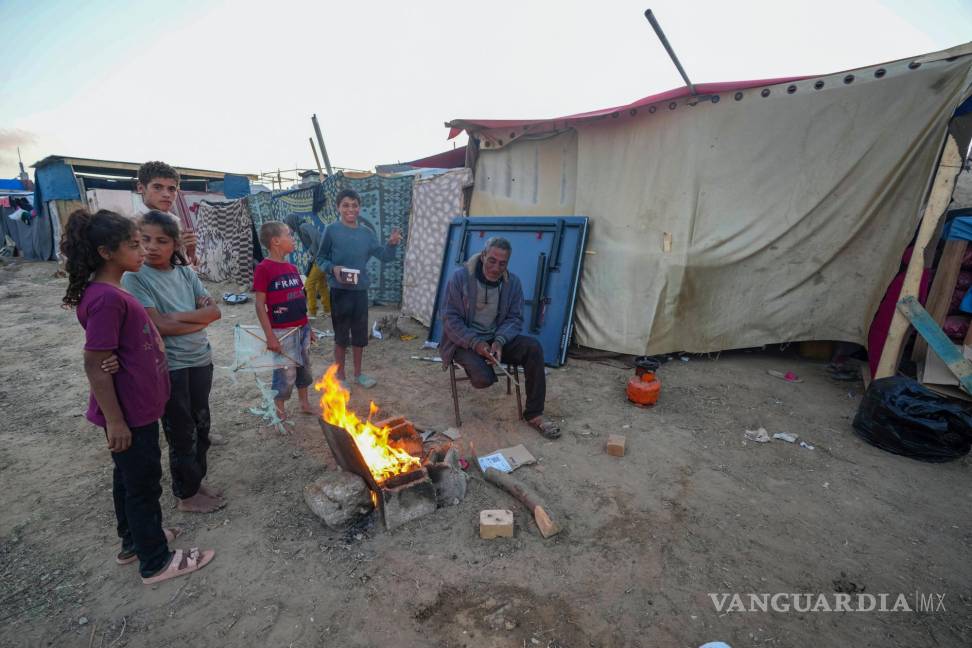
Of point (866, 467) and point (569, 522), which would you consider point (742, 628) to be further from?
point (866, 467)

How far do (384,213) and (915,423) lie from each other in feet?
26.9

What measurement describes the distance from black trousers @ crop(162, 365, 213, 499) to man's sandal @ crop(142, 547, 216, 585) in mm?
445

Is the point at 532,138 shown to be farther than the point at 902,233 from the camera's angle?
Yes

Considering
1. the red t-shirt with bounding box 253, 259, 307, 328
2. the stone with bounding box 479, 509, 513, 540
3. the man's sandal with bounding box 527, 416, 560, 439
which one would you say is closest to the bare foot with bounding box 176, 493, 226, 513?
the red t-shirt with bounding box 253, 259, 307, 328

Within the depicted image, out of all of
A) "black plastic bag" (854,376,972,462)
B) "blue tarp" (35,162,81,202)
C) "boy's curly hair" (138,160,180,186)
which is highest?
"blue tarp" (35,162,81,202)

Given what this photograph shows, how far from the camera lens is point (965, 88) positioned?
392cm

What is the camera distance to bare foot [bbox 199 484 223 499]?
2958mm

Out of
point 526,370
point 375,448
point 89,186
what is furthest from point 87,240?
point 89,186

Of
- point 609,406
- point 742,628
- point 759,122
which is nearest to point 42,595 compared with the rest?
point 742,628

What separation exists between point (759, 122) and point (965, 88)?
1605 millimetres

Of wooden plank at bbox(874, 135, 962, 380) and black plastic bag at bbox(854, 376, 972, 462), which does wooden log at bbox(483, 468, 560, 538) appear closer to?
black plastic bag at bbox(854, 376, 972, 462)

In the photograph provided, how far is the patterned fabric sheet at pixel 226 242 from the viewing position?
1177cm

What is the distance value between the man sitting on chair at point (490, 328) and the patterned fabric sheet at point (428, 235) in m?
2.87

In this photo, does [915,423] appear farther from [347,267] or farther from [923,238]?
[347,267]
